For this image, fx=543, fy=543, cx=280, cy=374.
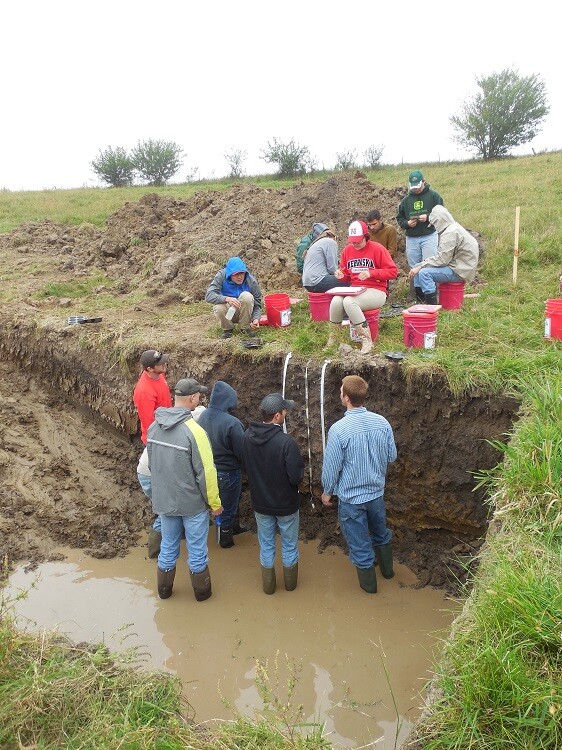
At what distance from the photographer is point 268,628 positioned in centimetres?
486

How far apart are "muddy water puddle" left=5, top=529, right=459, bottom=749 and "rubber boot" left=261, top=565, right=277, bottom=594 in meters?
0.07

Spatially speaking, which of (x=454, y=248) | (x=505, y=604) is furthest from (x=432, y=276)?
(x=505, y=604)

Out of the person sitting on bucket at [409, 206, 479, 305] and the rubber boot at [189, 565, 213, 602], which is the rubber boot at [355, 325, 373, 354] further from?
the rubber boot at [189, 565, 213, 602]

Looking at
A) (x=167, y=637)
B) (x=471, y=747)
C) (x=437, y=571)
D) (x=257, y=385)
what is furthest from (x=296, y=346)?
(x=471, y=747)

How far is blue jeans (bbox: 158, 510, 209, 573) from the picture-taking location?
5055mm

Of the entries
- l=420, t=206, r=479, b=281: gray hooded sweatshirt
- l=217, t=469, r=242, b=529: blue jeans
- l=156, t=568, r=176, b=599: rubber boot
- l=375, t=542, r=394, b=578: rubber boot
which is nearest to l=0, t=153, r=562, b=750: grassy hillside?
l=420, t=206, r=479, b=281: gray hooded sweatshirt

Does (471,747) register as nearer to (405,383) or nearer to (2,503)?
(405,383)

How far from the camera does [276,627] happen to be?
4.88 meters

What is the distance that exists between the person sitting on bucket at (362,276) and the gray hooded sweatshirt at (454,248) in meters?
0.81

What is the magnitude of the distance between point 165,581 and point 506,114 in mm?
38016

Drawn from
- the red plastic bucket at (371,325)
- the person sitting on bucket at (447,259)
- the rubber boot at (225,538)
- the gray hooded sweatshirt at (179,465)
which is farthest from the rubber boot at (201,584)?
the person sitting on bucket at (447,259)

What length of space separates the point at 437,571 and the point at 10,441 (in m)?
5.79

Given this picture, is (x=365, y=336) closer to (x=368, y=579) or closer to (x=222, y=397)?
(x=222, y=397)

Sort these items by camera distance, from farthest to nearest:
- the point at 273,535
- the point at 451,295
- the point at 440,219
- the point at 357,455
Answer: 1. the point at 451,295
2. the point at 440,219
3. the point at 273,535
4. the point at 357,455
